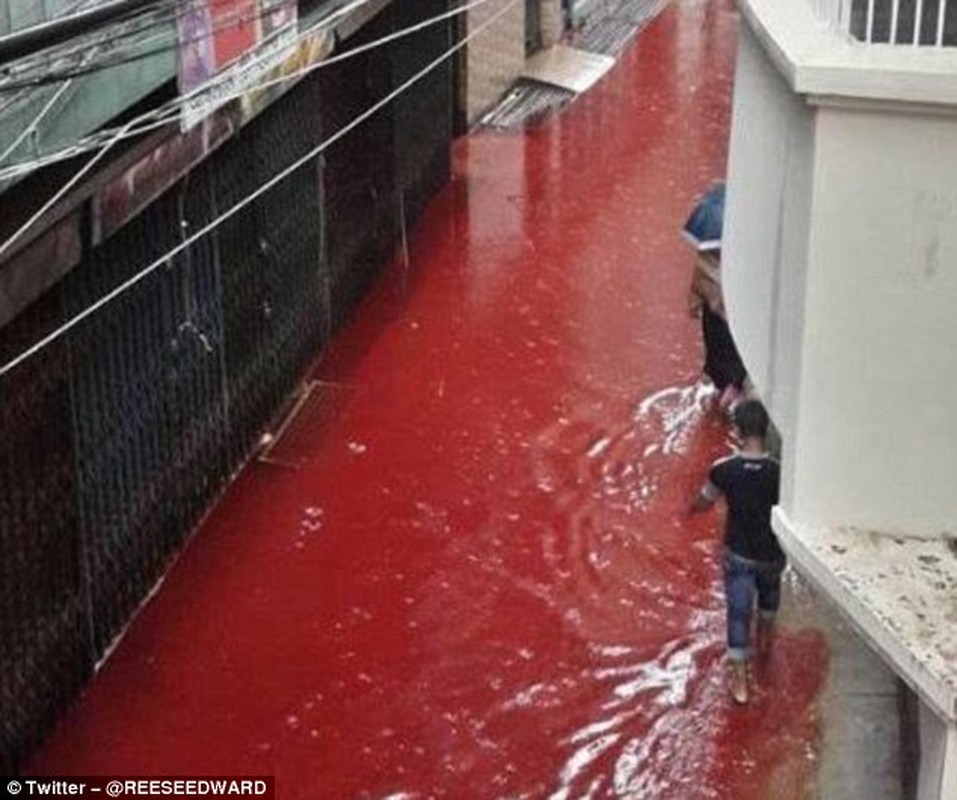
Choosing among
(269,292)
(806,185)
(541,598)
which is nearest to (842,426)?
(806,185)

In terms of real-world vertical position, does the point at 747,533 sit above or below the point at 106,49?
below

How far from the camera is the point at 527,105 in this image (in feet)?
66.1

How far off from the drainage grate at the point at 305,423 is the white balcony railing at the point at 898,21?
254 inches

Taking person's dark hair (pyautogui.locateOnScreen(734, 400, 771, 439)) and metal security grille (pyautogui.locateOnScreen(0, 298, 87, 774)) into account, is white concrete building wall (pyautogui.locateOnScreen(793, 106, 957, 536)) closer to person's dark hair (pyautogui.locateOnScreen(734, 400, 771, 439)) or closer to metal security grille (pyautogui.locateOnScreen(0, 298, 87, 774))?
person's dark hair (pyautogui.locateOnScreen(734, 400, 771, 439))

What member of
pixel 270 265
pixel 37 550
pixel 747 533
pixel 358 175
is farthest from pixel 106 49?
pixel 358 175

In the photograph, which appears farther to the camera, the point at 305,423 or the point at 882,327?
the point at 305,423

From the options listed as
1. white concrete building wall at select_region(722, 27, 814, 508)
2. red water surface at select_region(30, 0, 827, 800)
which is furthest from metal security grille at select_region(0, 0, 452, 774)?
white concrete building wall at select_region(722, 27, 814, 508)

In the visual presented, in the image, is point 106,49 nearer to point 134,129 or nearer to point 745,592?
point 134,129

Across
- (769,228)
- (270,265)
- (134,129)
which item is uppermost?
(769,228)

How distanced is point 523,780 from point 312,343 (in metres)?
5.30

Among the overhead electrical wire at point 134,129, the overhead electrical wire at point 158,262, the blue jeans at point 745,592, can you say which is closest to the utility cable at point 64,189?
the overhead electrical wire at point 134,129

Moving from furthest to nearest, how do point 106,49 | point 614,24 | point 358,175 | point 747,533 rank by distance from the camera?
point 614,24
point 358,175
point 747,533
point 106,49

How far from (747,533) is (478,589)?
190 cm

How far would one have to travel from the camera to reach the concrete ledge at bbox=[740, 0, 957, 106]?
4781mm
